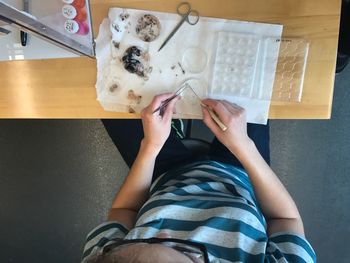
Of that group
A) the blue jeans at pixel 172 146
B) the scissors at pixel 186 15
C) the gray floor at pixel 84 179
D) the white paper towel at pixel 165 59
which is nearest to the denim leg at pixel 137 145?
the blue jeans at pixel 172 146

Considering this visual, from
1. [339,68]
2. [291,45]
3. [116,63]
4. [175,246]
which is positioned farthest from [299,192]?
[175,246]

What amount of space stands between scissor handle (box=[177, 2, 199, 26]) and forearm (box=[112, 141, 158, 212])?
276 mm

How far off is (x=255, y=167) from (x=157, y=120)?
22 cm

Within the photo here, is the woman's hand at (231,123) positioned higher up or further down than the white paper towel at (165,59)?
further down

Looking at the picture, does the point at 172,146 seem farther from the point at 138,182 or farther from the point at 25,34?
the point at 25,34

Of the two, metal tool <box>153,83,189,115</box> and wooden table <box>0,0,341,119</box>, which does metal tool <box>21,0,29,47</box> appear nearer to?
wooden table <box>0,0,341,119</box>

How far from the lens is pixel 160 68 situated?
845mm

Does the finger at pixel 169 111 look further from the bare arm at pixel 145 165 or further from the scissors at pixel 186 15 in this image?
the scissors at pixel 186 15

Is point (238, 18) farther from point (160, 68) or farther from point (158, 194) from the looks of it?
point (158, 194)

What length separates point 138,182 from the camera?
86 centimetres

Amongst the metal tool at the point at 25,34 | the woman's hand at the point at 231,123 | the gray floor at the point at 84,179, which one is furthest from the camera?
the gray floor at the point at 84,179

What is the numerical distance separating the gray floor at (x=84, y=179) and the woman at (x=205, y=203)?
391mm

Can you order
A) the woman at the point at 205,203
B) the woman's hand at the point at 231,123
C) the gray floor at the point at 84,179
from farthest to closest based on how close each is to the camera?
1. the gray floor at the point at 84,179
2. the woman's hand at the point at 231,123
3. the woman at the point at 205,203

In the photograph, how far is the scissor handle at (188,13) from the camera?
82cm
